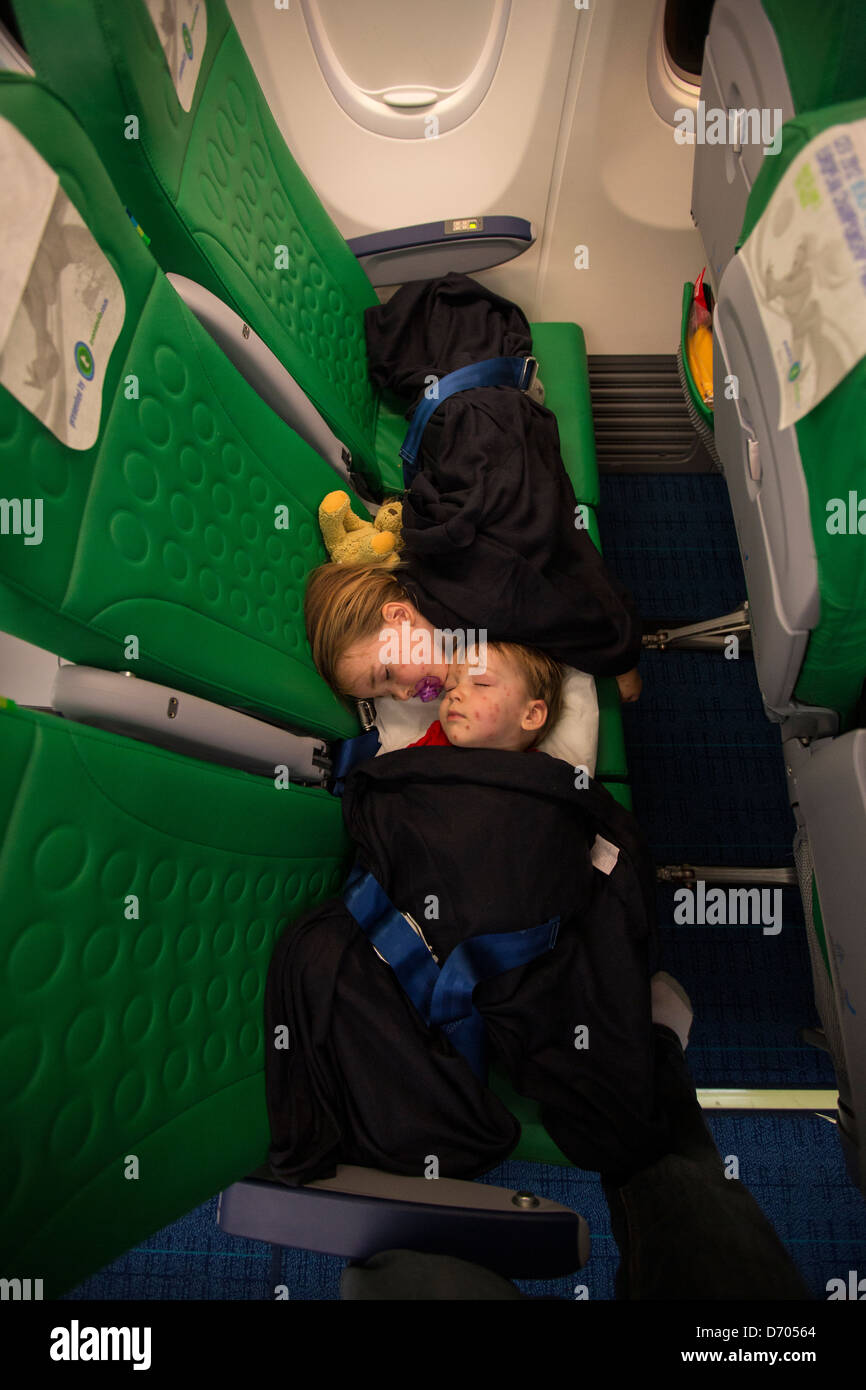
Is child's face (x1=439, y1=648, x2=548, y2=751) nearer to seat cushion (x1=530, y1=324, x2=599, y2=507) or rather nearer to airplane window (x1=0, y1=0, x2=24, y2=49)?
seat cushion (x1=530, y1=324, x2=599, y2=507)

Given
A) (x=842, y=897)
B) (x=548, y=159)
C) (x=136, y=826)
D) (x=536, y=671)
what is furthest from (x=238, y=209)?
(x=842, y=897)

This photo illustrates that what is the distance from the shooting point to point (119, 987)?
0.75 metres

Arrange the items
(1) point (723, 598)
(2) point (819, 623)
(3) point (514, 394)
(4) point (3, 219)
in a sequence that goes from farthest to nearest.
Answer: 1. (1) point (723, 598)
2. (3) point (514, 394)
3. (2) point (819, 623)
4. (4) point (3, 219)

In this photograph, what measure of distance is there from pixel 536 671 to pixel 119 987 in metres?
0.74

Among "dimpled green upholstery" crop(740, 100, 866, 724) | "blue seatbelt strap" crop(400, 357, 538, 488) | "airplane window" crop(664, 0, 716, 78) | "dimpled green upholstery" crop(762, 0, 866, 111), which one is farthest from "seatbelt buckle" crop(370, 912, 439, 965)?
"airplane window" crop(664, 0, 716, 78)

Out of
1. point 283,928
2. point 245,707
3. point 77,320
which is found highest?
point 77,320

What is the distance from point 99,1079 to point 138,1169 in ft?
0.42

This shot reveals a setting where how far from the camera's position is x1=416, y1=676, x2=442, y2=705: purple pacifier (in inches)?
48.9

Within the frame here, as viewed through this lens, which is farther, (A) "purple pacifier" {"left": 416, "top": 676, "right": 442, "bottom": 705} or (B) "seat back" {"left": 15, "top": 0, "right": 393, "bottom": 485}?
(A) "purple pacifier" {"left": 416, "top": 676, "right": 442, "bottom": 705}

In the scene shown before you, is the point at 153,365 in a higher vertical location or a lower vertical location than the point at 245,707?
higher

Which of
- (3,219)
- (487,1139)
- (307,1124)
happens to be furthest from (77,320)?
(487,1139)

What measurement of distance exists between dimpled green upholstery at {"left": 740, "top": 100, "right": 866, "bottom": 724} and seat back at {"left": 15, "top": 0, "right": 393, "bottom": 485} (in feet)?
2.47
